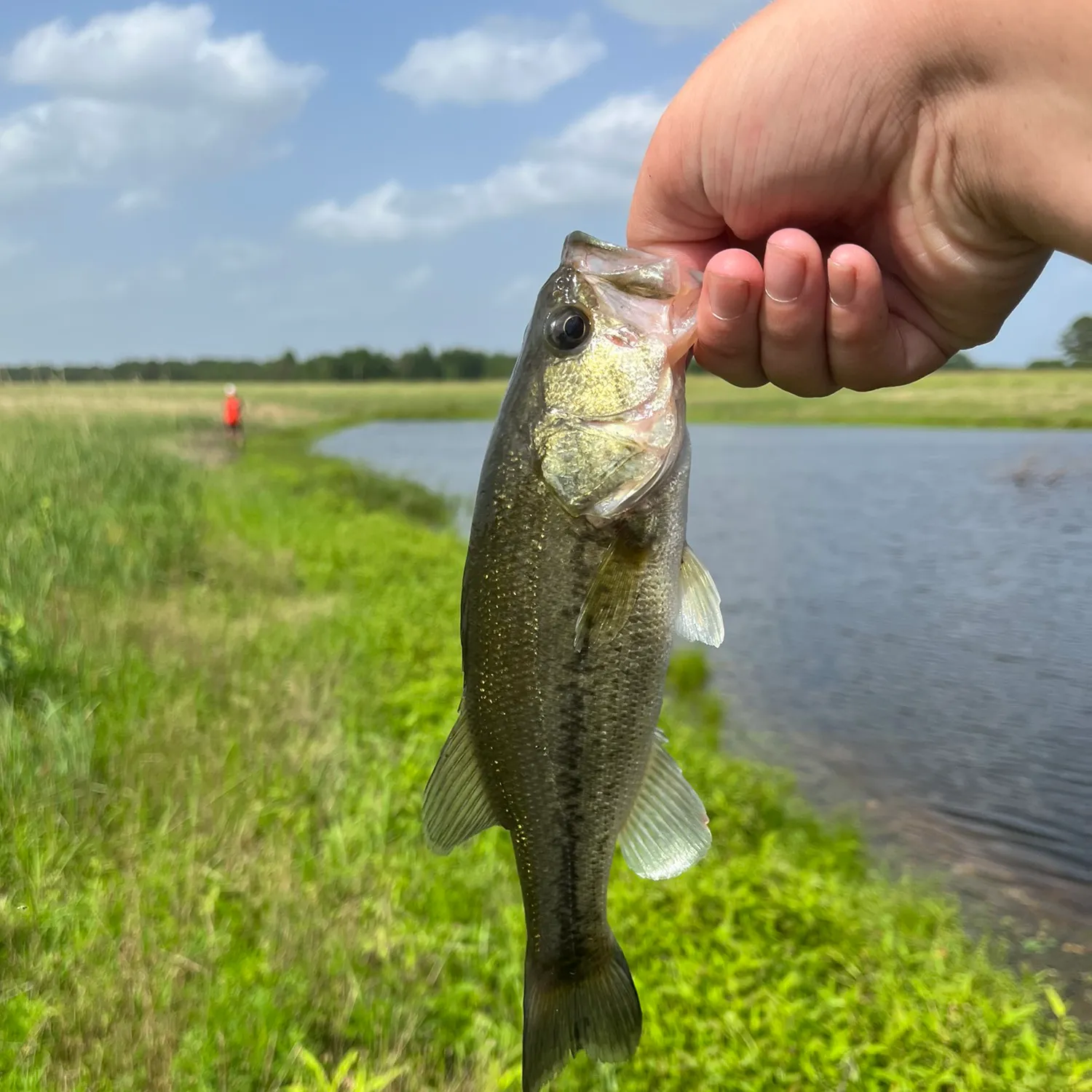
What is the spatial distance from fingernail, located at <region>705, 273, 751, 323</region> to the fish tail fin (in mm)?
1410

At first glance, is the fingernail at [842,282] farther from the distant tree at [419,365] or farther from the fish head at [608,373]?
the distant tree at [419,365]

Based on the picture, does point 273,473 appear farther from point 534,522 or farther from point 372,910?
point 534,522

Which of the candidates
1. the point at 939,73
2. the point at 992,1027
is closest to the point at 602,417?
the point at 939,73

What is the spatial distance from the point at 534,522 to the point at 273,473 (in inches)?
926

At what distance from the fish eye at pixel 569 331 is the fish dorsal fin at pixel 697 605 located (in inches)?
20.5

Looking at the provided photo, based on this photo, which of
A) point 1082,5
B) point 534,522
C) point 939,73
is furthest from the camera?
point 534,522

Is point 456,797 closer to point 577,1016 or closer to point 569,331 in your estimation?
point 577,1016

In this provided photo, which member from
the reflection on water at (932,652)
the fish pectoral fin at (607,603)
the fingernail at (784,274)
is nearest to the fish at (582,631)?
the fish pectoral fin at (607,603)

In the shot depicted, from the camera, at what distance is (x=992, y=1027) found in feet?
12.1

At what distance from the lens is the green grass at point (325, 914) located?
306 centimetres

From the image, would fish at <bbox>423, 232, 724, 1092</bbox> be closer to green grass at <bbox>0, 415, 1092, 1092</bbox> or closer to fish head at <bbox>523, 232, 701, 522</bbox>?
fish head at <bbox>523, 232, 701, 522</bbox>

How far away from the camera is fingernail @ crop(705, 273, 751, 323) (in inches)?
75.4

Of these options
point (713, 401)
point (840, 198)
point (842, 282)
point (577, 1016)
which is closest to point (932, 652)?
point (840, 198)

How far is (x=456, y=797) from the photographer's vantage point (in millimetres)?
1872
